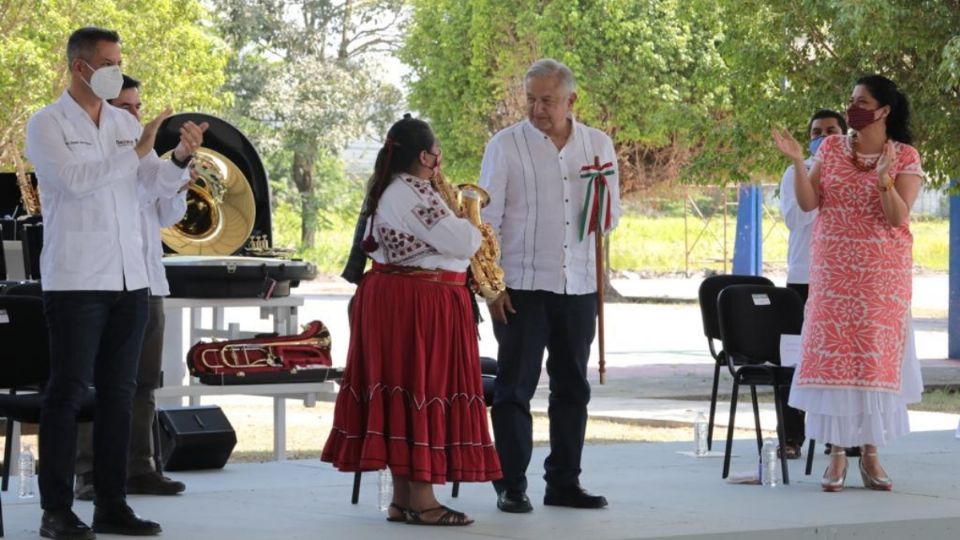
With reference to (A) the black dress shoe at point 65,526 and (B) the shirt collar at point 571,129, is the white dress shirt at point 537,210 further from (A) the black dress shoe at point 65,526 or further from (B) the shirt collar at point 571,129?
(A) the black dress shoe at point 65,526

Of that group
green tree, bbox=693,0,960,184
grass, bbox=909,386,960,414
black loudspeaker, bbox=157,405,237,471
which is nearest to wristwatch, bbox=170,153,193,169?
black loudspeaker, bbox=157,405,237,471

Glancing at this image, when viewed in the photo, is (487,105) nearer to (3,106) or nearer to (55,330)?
(3,106)

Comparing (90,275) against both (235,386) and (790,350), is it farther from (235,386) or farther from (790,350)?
(790,350)

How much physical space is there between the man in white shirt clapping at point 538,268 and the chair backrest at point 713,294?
237 centimetres

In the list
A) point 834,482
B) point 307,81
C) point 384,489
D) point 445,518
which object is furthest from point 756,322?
point 307,81

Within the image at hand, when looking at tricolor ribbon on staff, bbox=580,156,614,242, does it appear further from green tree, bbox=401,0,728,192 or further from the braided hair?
green tree, bbox=401,0,728,192

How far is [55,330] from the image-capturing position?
21.2 feet

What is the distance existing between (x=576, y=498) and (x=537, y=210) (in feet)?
4.06

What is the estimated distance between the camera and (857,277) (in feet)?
26.8

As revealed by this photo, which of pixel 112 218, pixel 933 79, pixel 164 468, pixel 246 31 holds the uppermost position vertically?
pixel 246 31

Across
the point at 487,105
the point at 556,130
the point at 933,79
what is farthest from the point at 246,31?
the point at 556,130

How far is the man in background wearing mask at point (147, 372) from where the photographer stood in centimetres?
759

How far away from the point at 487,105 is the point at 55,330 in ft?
107

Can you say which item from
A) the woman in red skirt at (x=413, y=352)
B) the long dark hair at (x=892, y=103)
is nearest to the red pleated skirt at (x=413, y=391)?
the woman in red skirt at (x=413, y=352)
